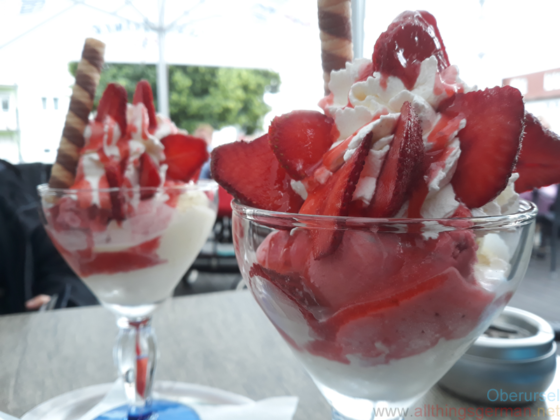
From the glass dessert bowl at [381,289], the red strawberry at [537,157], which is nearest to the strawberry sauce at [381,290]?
the glass dessert bowl at [381,289]

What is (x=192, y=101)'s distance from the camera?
7.93 m

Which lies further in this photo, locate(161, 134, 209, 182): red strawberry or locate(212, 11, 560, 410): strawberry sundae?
locate(161, 134, 209, 182): red strawberry

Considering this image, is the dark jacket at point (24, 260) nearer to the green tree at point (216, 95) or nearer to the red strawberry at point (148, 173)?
the red strawberry at point (148, 173)

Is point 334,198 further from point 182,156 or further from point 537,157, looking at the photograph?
point 182,156

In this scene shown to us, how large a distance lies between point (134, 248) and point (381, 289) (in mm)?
440

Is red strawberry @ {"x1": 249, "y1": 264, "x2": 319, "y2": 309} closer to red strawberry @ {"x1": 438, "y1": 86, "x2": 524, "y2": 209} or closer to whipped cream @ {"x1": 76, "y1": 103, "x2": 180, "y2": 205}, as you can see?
red strawberry @ {"x1": 438, "y1": 86, "x2": 524, "y2": 209}

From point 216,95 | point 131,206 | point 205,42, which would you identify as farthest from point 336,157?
point 216,95

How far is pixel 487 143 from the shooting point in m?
0.36

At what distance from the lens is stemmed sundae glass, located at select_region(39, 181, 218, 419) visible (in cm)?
62

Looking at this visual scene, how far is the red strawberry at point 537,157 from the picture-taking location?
16.3 inches

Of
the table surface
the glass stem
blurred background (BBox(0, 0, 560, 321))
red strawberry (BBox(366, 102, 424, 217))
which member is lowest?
the table surface

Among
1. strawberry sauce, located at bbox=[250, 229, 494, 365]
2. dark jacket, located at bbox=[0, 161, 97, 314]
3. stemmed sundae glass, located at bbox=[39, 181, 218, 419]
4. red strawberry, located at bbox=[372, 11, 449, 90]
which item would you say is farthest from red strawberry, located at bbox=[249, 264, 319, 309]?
dark jacket, located at bbox=[0, 161, 97, 314]

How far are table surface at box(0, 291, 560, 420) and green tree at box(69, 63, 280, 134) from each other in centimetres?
710

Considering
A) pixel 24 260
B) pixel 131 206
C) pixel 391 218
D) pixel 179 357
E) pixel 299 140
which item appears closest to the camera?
pixel 391 218
